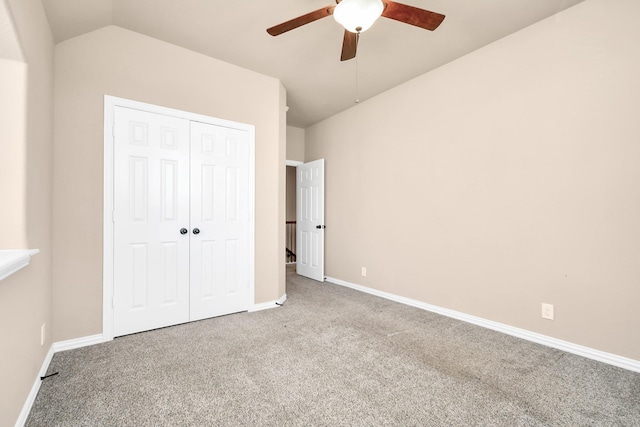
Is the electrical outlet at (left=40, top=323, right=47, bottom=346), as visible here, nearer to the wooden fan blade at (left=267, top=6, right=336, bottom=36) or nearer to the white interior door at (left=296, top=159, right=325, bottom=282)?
the wooden fan blade at (left=267, top=6, right=336, bottom=36)

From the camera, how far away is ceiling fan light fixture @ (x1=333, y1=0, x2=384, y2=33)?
1.71 meters

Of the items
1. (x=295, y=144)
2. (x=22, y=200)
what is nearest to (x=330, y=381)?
(x=22, y=200)

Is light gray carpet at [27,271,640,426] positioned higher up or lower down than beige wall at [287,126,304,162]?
lower down

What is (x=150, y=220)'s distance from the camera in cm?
275

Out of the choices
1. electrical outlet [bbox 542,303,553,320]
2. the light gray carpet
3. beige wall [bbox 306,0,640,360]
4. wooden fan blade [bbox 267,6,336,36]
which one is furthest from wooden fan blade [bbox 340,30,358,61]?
electrical outlet [bbox 542,303,553,320]

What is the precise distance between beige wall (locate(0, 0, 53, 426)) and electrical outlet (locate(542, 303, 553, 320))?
3.61 m

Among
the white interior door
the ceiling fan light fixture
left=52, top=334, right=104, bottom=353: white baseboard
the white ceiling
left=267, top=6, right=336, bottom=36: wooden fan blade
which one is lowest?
left=52, top=334, right=104, bottom=353: white baseboard

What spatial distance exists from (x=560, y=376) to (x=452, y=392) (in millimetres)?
865

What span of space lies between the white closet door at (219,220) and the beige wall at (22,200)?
3.92 feet

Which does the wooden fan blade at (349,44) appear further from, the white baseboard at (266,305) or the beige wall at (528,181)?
the white baseboard at (266,305)

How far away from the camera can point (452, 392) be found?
1.81m

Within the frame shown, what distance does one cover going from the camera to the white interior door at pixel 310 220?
485 cm

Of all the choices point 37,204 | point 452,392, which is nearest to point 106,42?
point 37,204

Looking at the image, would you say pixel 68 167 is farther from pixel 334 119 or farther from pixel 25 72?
pixel 334 119
